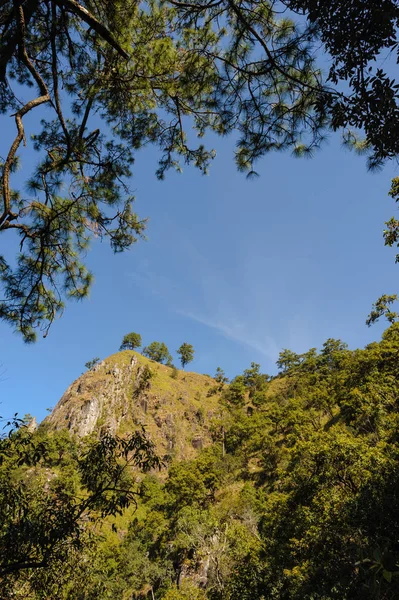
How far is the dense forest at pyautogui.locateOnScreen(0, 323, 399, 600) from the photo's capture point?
3.37 metres

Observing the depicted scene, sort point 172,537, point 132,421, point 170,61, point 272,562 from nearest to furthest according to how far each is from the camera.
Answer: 1. point 170,61
2. point 272,562
3. point 172,537
4. point 132,421

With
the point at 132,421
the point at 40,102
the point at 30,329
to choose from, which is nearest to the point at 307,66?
the point at 40,102

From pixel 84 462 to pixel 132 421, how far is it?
57.3m

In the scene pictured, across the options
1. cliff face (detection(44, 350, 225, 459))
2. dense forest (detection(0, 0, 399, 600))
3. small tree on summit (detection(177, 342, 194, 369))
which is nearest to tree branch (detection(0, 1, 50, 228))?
dense forest (detection(0, 0, 399, 600))

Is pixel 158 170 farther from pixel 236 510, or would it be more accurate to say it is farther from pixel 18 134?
pixel 236 510

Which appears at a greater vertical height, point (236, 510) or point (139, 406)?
point (139, 406)

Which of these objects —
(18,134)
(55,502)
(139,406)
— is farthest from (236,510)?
(139,406)

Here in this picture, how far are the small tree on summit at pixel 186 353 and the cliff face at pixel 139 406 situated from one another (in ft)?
27.5

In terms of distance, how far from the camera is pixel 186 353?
3086 inches

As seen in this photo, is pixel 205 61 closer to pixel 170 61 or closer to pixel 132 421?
pixel 170 61

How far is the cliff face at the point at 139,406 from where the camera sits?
179 feet

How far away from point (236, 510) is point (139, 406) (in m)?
37.7

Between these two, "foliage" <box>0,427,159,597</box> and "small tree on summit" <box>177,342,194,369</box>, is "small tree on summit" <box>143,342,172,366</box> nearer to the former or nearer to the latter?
"small tree on summit" <box>177,342,194,369</box>

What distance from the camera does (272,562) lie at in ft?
40.4
